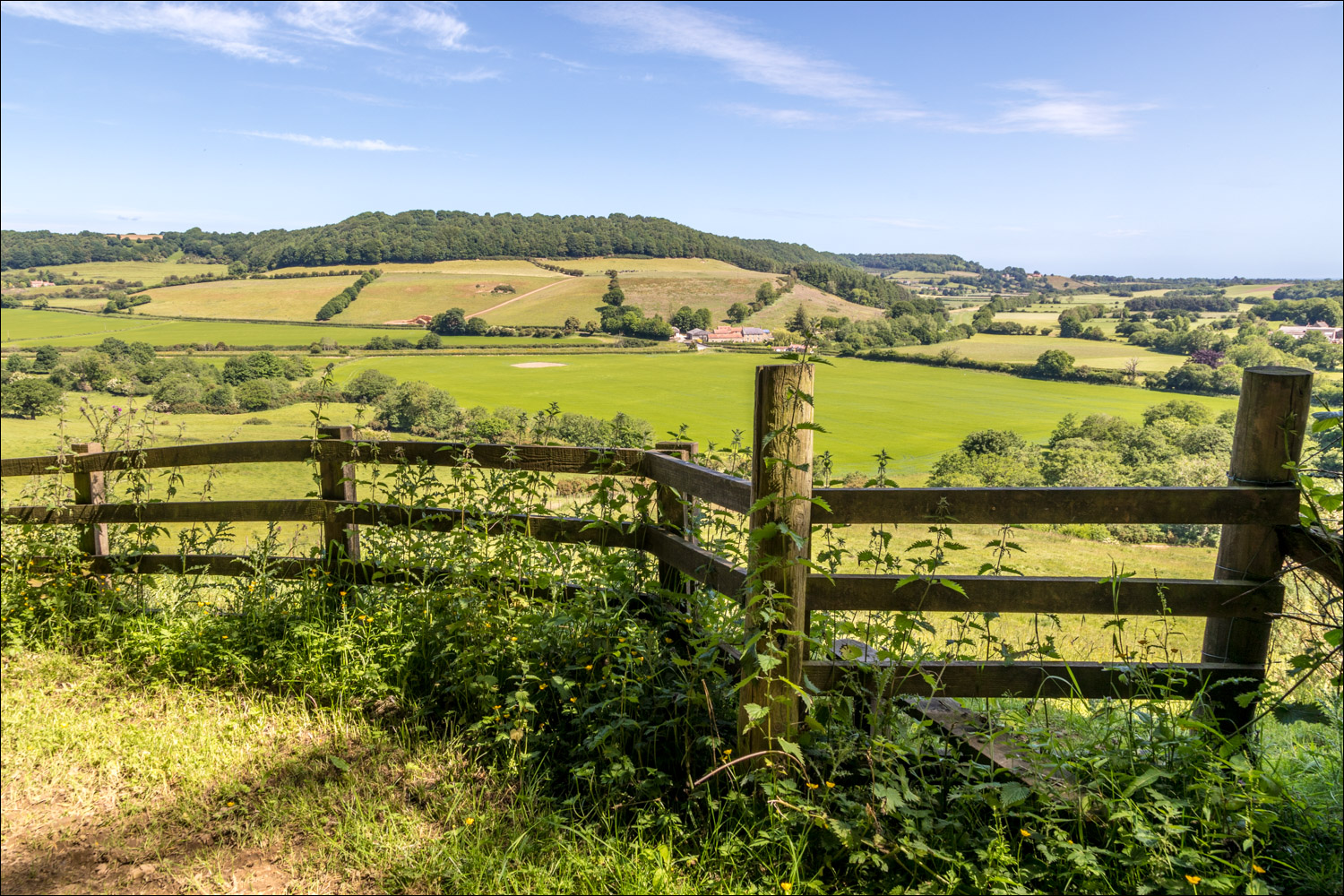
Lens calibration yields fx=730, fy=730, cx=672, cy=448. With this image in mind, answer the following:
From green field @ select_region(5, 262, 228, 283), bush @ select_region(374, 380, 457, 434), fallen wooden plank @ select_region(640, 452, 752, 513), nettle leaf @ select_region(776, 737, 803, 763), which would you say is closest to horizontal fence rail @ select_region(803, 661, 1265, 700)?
nettle leaf @ select_region(776, 737, 803, 763)

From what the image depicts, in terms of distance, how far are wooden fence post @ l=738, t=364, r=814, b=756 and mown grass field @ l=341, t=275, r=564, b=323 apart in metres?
102

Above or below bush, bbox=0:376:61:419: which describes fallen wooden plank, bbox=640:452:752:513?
above

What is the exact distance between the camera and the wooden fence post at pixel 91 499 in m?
5.02

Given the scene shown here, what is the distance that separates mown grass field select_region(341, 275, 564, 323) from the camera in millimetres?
103000

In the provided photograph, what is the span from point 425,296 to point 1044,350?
86168mm

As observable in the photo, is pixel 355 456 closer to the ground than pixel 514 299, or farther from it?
closer to the ground

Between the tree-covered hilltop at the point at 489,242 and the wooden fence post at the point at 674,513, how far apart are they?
341 ft

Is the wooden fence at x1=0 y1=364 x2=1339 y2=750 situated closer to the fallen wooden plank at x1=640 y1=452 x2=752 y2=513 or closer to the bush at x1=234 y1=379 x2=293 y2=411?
the fallen wooden plank at x1=640 y1=452 x2=752 y2=513

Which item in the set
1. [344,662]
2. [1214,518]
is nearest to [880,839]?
[1214,518]

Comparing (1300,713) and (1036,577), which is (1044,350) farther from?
(1036,577)

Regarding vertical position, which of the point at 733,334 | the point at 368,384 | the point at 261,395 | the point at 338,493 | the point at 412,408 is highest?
the point at 733,334

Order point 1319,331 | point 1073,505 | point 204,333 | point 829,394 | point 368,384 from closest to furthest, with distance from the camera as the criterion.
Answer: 1. point 1073,505
2. point 368,384
3. point 829,394
4. point 1319,331
5. point 204,333

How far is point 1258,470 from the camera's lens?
2.70 meters

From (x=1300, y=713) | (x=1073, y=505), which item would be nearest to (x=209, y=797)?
(x=1073, y=505)
